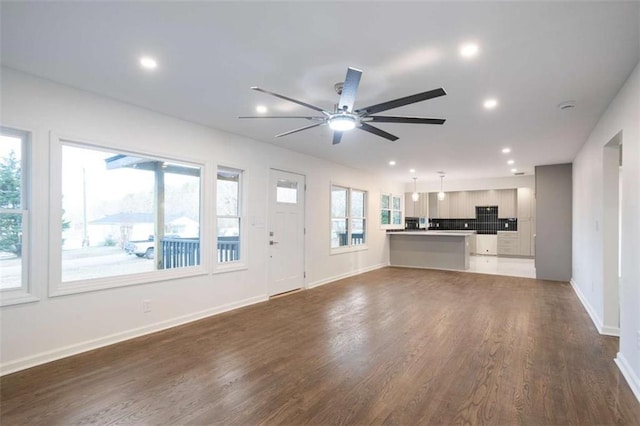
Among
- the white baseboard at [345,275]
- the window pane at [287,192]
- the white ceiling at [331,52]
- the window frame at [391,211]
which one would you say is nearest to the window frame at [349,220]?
the white baseboard at [345,275]

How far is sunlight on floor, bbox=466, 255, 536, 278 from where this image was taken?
7880mm

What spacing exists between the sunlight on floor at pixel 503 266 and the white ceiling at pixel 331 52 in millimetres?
4786

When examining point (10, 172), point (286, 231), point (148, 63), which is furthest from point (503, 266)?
point (10, 172)

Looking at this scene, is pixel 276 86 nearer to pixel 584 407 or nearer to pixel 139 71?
pixel 139 71

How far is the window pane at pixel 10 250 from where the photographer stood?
9.11 feet

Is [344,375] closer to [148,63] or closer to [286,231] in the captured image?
[148,63]

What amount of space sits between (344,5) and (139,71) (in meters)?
1.90

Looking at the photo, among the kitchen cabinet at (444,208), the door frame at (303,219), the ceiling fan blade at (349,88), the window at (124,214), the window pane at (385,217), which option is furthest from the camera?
the kitchen cabinet at (444,208)

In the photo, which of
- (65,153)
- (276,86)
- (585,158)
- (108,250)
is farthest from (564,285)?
(65,153)

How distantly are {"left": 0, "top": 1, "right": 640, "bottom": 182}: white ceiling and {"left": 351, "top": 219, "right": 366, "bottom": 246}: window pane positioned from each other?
13.7 feet

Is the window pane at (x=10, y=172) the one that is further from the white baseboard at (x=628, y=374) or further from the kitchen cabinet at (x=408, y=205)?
the kitchen cabinet at (x=408, y=205)

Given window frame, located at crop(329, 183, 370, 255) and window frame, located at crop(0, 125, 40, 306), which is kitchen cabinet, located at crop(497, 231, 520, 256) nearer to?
window frame, located at crop(329, 183, 370, 255)

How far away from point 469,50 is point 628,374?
9.34 feet

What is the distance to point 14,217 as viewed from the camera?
2.85m
